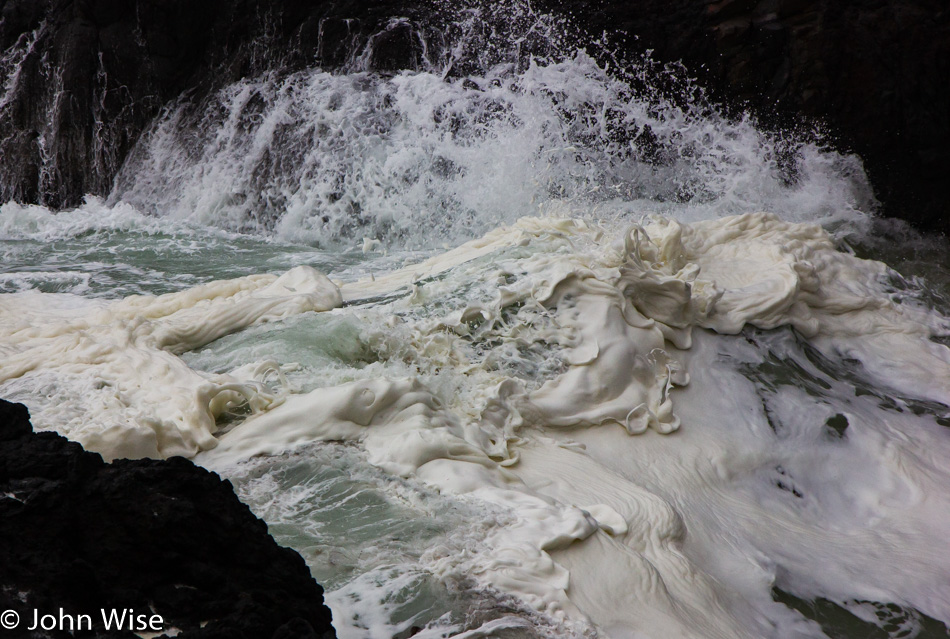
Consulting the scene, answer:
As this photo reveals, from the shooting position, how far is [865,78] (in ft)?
23.7

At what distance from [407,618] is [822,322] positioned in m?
2.99

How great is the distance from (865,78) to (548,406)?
239 inches

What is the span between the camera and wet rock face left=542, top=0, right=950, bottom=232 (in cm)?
719

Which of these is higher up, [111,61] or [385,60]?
[385,60]

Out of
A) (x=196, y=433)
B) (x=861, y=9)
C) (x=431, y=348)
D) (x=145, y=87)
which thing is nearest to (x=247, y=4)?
(x=145, y=87)

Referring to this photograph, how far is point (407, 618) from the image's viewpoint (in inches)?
64.7

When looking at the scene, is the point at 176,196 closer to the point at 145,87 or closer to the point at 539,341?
the point at 145,87

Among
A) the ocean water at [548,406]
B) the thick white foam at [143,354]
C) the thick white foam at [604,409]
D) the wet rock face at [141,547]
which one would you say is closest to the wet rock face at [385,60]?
the ocean water at [548,406]

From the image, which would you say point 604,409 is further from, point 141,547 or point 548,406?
point 141,547

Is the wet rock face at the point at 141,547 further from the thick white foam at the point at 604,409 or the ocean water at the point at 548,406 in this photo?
the thick white foam at the point at 604,409

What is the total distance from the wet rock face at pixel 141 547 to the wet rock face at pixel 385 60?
687cm

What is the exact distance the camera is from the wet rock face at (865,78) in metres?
7.19

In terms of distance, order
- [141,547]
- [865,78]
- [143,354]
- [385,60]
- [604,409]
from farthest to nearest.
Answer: [385,60]
[865,78]
[604,409]
[143,354]
[141,547]

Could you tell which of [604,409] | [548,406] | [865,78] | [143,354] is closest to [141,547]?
[143,354]
